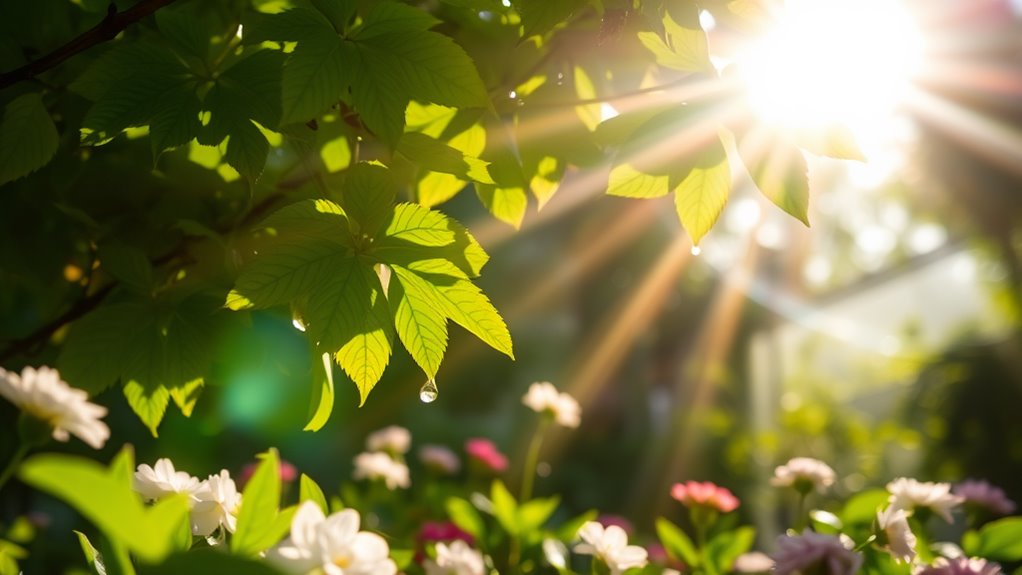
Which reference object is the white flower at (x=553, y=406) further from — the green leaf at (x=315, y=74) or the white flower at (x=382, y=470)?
the green leaf at (x=315, y=74)

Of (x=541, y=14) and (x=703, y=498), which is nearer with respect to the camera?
(x=541, y=14)

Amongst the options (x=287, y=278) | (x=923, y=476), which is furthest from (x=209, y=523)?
(x=923, y=476)

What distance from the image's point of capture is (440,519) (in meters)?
A: 1.80

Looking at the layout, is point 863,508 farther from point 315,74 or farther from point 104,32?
point 104,32

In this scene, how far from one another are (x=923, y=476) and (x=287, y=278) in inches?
301

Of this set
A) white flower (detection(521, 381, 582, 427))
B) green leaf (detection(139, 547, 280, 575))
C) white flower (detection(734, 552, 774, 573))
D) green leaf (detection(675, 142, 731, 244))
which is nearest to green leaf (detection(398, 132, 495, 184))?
green leaf (detection(675, 142, 731, 244))

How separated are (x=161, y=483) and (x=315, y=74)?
0.39 meters

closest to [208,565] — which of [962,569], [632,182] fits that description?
[632,182]

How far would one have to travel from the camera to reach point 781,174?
2.49 feet

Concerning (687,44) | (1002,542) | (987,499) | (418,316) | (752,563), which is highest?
(987,499)

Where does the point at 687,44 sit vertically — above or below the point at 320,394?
above

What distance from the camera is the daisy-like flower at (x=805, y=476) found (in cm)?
123

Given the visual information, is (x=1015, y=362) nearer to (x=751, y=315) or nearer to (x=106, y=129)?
(x=751, y=315)

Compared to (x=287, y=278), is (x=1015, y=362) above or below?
above
